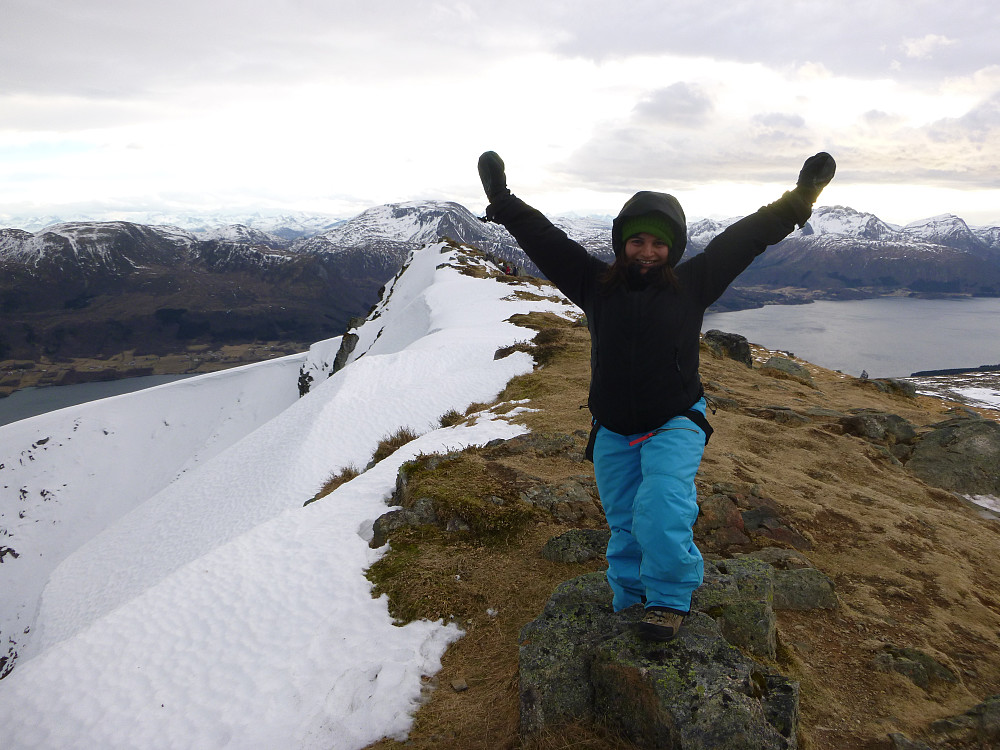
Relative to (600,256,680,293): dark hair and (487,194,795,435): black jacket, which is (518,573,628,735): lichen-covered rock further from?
(600,256,680,293): dark hair

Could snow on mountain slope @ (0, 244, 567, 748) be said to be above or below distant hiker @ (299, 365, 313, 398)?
above

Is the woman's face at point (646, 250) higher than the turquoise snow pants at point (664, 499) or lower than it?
higher

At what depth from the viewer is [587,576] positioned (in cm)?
490

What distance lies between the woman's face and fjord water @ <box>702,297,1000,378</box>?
399 ft

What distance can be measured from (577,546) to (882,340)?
17875 cm

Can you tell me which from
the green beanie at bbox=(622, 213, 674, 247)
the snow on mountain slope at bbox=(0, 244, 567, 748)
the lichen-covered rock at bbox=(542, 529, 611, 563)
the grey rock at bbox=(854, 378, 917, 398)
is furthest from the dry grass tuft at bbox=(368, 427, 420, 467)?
the grey rock at bbox=(854, 378, 917, 398)

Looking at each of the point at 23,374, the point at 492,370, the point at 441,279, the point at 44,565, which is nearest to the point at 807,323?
the point at 441,279

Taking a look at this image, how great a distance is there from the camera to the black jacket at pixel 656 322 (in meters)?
3.62

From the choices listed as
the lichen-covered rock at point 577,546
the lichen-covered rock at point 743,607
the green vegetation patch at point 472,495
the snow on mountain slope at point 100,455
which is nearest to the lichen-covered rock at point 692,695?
the lichen-covered rock at point 743,607

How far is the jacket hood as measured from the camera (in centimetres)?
360

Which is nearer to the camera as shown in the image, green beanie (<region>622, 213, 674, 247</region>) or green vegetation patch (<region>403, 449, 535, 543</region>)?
green beanie (<region>622, 213, 674, 247</region>)

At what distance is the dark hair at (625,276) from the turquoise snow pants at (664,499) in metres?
0.99

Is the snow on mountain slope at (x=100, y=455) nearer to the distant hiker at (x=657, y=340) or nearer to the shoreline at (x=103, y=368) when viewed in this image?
the distant hiker at (x=657, y=340)

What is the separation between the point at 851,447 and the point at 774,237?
10.6 m
